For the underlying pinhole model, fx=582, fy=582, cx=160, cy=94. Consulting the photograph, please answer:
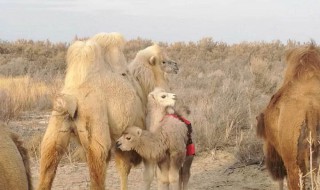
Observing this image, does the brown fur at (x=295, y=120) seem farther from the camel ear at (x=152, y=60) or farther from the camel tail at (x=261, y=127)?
the camel ear at (x=152, y=60)

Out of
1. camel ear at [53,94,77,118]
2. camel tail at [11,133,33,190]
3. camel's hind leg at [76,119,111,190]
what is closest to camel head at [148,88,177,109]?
camel's hind leg at [76,119,111,190]

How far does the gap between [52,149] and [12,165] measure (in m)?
3.29

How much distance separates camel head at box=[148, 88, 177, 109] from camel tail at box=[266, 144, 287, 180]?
1.44m

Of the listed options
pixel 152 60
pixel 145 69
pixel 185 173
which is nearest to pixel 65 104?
pixel 145 69

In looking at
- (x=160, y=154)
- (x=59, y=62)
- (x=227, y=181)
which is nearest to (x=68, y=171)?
(x=227, y=181)

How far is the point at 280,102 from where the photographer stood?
20.0 feet

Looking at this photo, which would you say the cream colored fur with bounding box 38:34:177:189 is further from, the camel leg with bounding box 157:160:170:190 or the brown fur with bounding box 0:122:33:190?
the brown fur with bounding box 0:122:33:190

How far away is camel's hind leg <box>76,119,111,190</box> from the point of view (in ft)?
21.9

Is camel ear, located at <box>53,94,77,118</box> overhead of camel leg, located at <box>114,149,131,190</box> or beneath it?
overhead

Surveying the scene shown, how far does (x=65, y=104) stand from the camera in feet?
21.6

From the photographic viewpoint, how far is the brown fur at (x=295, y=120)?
A: 575cm

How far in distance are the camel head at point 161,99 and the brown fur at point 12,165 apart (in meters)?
3.81

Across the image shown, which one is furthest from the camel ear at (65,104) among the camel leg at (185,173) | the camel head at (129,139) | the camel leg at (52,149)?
the camel leg at (185,173)

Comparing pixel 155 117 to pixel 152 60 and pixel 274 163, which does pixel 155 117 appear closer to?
pixel 152 60
